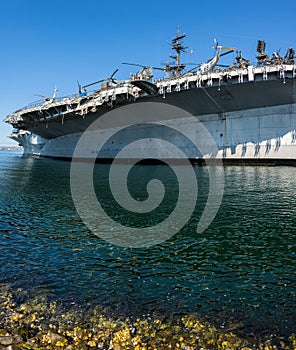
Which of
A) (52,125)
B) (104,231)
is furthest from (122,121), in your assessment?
(104,231)

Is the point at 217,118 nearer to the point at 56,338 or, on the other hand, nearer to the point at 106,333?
the point at 106,333

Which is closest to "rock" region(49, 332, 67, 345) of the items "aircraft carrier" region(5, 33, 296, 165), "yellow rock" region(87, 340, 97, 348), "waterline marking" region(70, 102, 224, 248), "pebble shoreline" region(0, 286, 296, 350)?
"pebble shoreline" region(0, 286, 296, 350)

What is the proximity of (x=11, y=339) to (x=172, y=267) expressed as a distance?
426 cm

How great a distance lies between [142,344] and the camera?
4.86 meters

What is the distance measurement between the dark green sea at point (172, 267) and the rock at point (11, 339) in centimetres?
143

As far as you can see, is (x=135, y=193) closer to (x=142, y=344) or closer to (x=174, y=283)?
(x=174, y=283)

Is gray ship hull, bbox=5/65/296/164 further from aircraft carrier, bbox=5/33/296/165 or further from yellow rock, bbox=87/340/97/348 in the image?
yellow rock, bbox=87/340/97/348

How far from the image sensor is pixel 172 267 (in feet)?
26.1

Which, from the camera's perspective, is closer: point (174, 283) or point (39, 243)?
point (174, 283)

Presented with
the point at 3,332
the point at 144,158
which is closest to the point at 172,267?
the point at 3,332

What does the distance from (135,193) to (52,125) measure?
1457 inches

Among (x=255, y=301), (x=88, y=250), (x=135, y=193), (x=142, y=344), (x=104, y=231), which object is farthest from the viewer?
(x=135, y=193)

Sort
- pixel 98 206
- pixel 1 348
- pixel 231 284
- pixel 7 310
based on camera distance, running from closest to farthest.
Result: pixel 1 348
pixel 7 310
pixel 231 284
pixel 98 206

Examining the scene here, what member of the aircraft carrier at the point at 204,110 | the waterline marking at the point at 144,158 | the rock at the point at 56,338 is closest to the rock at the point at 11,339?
the rock at the point at 56,338
